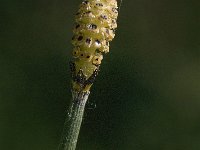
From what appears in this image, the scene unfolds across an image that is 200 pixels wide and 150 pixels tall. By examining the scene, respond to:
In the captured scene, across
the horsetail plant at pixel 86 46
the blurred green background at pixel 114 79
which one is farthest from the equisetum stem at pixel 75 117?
the blurred green background at pixel 114 79

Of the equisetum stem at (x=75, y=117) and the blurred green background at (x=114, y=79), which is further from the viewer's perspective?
the blurred green background at (x=114, y=79)

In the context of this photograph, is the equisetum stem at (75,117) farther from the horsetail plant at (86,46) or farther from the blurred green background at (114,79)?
the blurred green background at (114,79)

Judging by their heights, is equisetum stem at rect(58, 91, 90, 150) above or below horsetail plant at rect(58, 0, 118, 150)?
below

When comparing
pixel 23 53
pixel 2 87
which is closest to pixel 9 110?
pixel 2 87

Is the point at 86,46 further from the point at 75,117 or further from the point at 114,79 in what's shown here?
the point at 114,79

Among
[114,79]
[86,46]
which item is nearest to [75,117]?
[86,46]


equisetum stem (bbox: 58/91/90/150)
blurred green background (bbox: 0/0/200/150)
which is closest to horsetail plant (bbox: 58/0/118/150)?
equisetum stem (bbox: 58/91/90/150)

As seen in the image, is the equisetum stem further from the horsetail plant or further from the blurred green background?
the blurred green background
